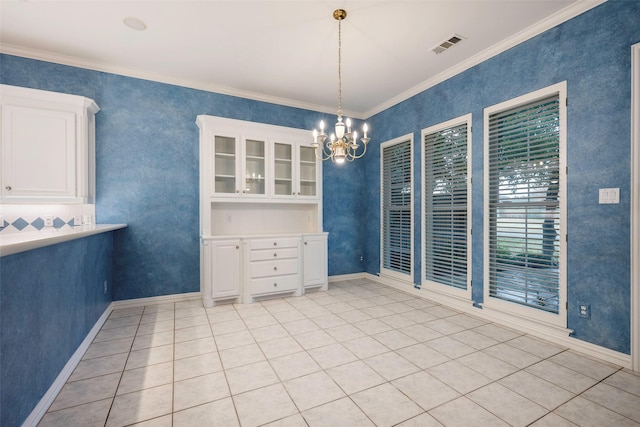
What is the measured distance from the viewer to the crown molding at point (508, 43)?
254 centimetres

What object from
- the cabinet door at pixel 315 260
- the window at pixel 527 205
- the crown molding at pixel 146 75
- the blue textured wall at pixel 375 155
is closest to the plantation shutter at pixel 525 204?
the window at pixel 527 205

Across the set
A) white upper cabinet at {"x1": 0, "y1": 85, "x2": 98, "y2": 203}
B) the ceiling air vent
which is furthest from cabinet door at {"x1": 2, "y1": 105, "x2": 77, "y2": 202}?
the ceiling air vent

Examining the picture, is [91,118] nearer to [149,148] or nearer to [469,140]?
[149,148]

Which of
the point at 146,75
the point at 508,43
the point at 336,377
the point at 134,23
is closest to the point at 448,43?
the point at 508,43

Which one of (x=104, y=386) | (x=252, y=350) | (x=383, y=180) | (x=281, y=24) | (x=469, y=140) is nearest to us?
(x=104, y=386)

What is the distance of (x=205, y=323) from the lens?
3.26 meters

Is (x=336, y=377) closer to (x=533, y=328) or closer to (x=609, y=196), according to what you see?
(x=533, y=328)

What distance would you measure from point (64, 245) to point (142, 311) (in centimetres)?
179

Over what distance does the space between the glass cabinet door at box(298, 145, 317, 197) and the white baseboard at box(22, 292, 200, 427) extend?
2225mm

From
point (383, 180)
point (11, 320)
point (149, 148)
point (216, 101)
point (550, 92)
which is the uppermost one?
point (216, 101)

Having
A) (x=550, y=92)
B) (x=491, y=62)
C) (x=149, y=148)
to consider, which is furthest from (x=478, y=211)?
(x=149, y=148)

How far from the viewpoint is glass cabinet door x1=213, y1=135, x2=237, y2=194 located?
159 inches

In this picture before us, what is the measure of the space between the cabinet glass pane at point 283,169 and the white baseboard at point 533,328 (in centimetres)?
244

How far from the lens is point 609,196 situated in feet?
7.75
